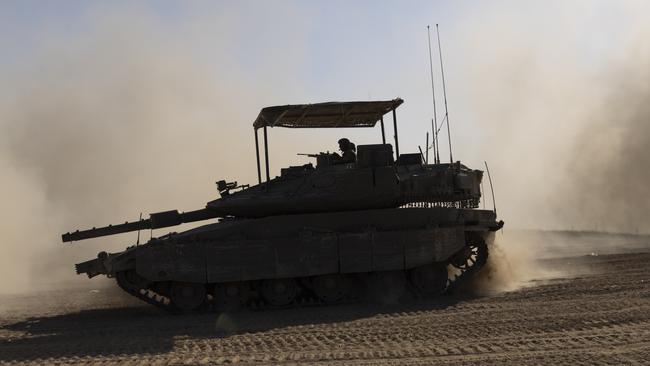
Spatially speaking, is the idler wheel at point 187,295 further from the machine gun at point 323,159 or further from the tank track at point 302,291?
the machine gun at point 323,159

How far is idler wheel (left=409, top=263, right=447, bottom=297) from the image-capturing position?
17078mm

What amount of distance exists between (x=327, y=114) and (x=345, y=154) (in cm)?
113

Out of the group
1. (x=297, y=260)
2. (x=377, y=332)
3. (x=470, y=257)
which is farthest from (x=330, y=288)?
(x=377, y=332)

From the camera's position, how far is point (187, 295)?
1630 cm

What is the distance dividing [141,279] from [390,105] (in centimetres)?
703

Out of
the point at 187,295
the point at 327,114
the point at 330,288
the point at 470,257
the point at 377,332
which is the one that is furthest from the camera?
the point at 327,114

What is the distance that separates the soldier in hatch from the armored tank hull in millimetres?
1430

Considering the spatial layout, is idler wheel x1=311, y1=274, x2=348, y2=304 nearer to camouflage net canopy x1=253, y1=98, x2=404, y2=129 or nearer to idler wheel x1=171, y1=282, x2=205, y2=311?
idler wheel x1=171, y1=282, x2=205, y2=311

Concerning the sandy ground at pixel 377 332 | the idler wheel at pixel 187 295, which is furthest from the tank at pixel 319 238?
the sandy ground at pixel 377 332

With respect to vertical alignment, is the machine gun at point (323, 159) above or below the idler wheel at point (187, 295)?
above

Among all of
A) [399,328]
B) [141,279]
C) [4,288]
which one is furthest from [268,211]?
[4,288]

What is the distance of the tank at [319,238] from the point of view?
52.9 feet

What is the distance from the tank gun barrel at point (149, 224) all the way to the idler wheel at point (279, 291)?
2367 mm

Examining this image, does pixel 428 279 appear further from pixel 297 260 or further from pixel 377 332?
pixel 377 332
